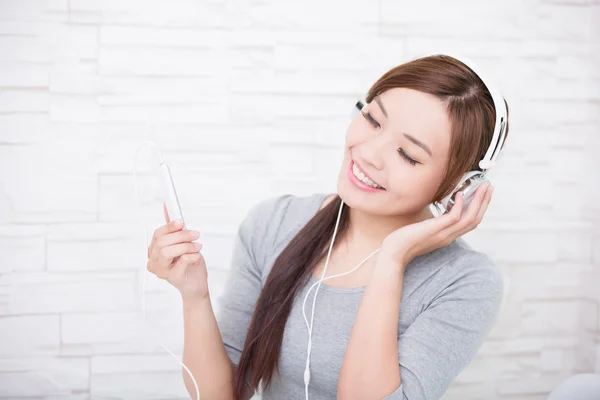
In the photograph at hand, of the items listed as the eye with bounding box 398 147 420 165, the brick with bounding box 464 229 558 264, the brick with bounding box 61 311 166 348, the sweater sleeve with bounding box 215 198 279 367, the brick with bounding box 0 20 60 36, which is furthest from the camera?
the brick with bounding box 464 229 558 264

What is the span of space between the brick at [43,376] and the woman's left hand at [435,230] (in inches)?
43.2

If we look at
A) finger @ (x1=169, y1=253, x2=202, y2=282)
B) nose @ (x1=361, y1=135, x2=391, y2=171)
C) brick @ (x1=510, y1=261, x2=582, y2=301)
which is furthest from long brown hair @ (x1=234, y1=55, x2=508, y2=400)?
brick @ (x1=510, y1=261, x2=582, y2=301)

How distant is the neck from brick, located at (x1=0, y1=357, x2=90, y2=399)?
0.95 meters

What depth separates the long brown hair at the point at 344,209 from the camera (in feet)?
3.99

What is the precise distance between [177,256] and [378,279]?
1.24 feet

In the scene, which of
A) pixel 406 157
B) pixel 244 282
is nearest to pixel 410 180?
pixel 406 157

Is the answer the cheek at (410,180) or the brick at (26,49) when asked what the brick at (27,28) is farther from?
the cheek at (410,180)

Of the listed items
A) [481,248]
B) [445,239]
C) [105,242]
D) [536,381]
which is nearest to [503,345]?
[536,381]

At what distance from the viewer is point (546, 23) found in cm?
205

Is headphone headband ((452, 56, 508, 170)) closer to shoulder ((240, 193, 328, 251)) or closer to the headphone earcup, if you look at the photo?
the headphone earcup

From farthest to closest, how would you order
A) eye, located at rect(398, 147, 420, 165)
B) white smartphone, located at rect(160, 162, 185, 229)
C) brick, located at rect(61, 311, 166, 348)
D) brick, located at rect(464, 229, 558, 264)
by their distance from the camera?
brick, located at rect(464, 229, 558, 264) < brick, located at rect(61, 311, 166, 348) < eye, located at rect(398, 147, 420, 165) < white smartphone, located at rect(160, 162, 185, 229)

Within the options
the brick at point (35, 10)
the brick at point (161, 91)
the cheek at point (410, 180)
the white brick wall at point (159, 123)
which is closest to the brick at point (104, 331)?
the white brick wall at point (159, 123)

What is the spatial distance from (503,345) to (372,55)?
3.51 feet

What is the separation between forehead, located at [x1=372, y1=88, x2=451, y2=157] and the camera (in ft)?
3.95
